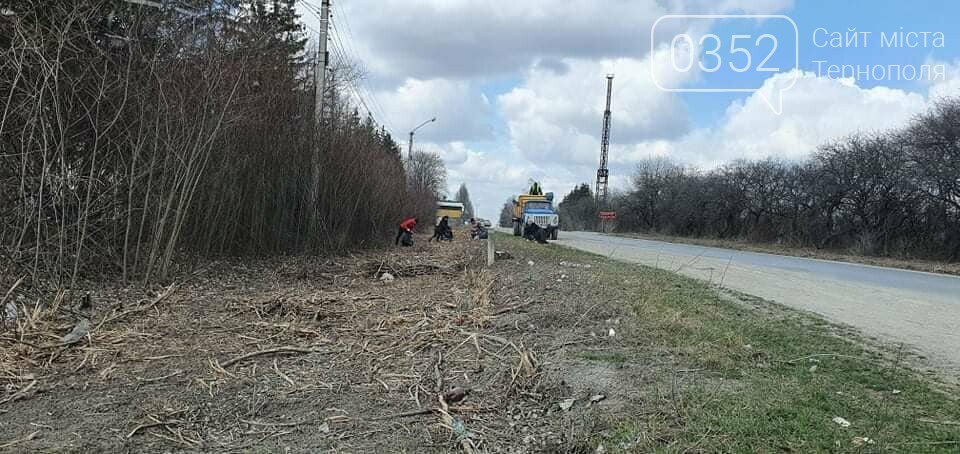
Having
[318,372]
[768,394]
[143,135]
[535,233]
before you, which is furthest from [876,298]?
[535,233]

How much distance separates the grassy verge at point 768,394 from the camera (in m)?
3.39

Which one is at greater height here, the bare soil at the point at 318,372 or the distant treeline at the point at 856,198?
the distant treeline at the point at 856,198

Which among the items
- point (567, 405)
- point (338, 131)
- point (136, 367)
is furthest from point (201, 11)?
point (567, 405)

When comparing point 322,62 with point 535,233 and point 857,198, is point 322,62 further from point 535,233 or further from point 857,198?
point 857,198

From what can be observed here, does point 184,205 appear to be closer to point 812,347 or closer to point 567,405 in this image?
point 567,405

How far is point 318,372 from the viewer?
16.4ft

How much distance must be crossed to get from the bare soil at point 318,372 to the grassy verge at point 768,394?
16 cm

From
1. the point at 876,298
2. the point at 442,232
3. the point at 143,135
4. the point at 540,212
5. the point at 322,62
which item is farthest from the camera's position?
the point at 540,212

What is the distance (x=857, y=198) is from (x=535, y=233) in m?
15.6

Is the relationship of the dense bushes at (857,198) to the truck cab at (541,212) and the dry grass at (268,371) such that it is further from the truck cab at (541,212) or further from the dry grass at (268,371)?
the dry grass at (268,371)

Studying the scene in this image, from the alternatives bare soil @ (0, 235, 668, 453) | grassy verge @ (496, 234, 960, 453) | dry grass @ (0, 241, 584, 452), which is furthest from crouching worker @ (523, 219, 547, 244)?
grassy verge @ (496, 234, 960, 453)

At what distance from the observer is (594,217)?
73.9 metres

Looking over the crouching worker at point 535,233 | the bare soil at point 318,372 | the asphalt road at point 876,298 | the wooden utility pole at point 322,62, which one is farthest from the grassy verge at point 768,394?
the crouching worker at point 535,233

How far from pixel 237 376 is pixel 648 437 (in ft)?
10.3
